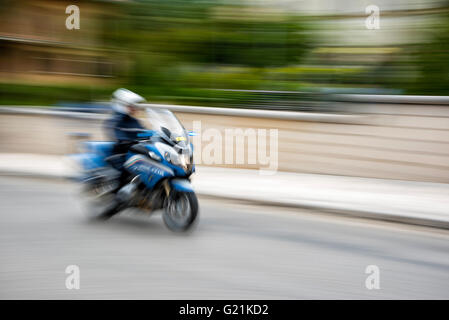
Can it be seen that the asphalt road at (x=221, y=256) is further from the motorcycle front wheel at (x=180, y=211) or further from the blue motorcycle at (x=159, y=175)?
the blue motorcycle at (x=159, y=175)

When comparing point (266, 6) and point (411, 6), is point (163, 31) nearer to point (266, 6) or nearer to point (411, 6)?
point (266, 6)

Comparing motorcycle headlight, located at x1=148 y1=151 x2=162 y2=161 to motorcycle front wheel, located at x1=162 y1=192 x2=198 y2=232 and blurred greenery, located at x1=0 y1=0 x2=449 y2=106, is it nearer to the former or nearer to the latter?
motorcycle front wheel, located at x1=162 y1=192 x2=198 y2=232

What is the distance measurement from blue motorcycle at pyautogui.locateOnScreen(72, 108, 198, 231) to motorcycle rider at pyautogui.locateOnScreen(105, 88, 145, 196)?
0.22 ft

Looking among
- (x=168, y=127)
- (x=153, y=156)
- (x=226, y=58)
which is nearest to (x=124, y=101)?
(x=168, y=127)

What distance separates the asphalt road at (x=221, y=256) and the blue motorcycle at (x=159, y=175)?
0.29 m

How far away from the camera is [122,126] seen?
6660 millimetres

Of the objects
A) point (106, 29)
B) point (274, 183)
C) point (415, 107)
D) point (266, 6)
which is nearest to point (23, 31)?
point (106, 29)

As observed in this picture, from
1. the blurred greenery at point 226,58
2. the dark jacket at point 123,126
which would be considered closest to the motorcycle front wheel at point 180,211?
the dark jacket at point 123,126

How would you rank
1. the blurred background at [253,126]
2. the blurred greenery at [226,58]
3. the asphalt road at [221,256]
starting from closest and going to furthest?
the asphalt road at [221,256], the blurred background at [253,126], the blurred greenery at [226,58]

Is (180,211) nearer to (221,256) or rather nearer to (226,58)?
(221,256)

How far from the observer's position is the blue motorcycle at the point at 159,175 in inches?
244

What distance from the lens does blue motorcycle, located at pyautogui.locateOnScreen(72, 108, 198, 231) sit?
20.4ft

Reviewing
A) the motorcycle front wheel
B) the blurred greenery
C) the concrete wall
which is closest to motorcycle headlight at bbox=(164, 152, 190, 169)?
the motorcycle front wheel

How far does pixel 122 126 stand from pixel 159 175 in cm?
88
